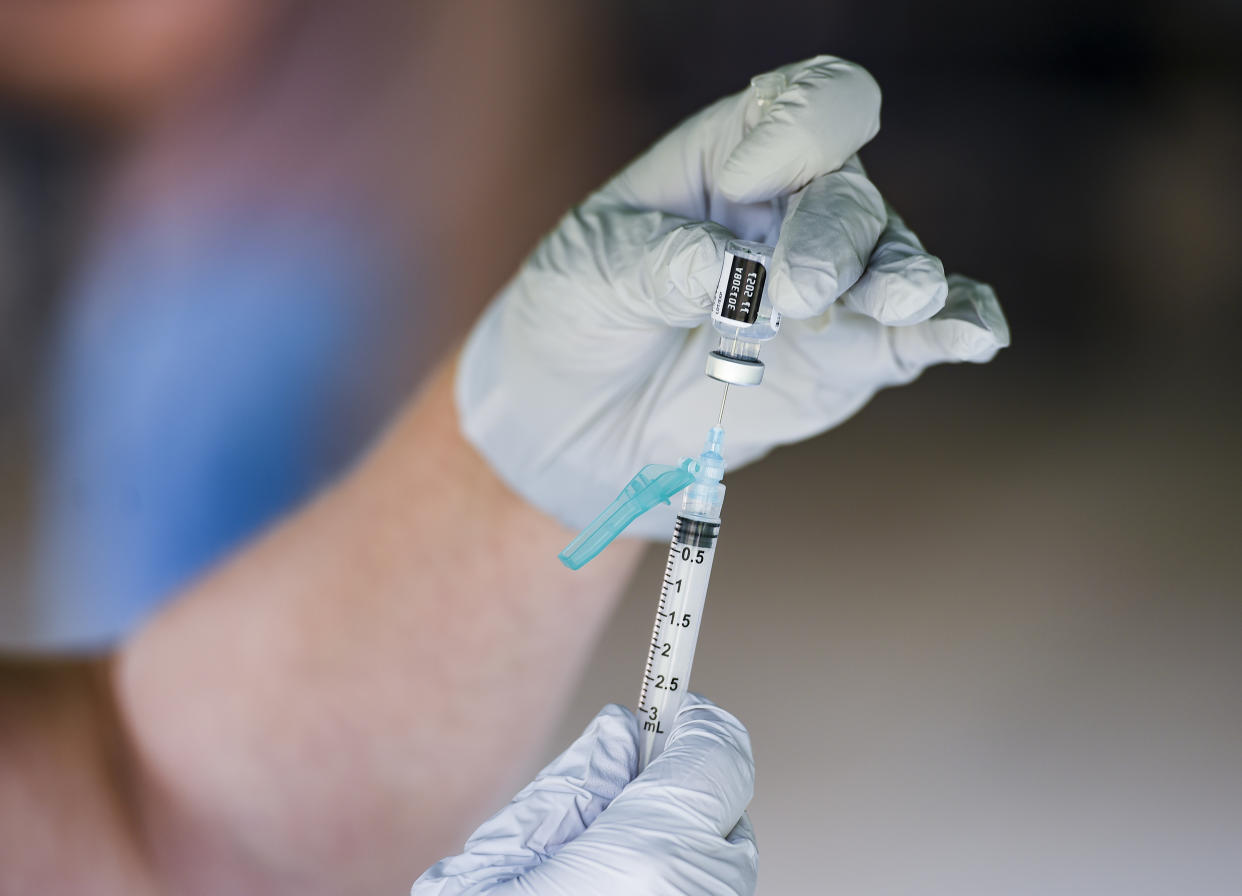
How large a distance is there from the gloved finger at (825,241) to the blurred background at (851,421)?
882 mm

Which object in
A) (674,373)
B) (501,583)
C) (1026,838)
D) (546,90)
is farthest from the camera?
(546,90)

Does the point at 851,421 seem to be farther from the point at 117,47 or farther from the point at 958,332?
the point at 117,47

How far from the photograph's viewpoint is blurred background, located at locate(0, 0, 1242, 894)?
1.91m

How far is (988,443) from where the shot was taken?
2145 mm

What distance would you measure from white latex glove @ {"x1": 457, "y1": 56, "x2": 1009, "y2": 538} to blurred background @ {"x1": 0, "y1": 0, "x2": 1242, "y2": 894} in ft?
1.02

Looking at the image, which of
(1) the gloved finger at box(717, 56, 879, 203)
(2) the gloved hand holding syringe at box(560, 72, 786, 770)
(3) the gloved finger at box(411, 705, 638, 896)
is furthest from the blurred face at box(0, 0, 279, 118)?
(3) the gloved finger at box(411, 705, 638, 896)

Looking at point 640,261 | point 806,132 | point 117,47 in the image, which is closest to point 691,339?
point 640,261

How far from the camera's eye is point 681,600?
1.26 metres

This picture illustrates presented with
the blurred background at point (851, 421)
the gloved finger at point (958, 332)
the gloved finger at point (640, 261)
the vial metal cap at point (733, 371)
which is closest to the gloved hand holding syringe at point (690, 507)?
the vial metal cap at point (733, 371)

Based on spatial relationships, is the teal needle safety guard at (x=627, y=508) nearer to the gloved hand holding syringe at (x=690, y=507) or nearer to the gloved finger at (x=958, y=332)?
the gloved hand holding syringe at (x=690, y=507)

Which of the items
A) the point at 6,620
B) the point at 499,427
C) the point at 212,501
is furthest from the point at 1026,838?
the point at 6,620

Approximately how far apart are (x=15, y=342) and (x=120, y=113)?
53cm

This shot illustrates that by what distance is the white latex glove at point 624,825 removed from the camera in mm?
1035

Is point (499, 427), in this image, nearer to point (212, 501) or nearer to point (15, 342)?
point (212, 501)
